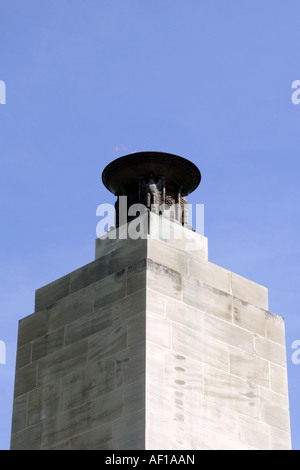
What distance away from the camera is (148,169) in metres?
32.8


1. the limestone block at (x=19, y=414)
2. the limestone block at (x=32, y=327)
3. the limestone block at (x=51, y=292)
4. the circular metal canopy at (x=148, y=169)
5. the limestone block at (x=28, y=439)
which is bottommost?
the limestone block at (x=28, y=439)

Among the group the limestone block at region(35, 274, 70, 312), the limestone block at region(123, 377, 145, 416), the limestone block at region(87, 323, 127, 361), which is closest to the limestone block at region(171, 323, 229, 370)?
the limestone block at region(87, 323, 127, 361)

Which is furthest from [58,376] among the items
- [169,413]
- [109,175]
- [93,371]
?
[109,175]

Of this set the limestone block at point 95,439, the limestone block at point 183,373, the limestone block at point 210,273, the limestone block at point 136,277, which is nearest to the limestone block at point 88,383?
the limestone block at point 95,439

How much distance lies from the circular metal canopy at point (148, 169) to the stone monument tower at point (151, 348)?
36 millimetres

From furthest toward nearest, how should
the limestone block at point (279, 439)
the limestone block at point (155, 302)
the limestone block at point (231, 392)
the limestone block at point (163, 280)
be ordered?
the limestone block at point (279, 439)
the limestone block at point (163, 280)
the limestone block at point (231, 392)
the limestone block at point (155, 302)

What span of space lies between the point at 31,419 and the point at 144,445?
395 centimetres

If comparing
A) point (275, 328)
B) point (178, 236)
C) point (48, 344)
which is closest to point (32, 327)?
point (48, 344)

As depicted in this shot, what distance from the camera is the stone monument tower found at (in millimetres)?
28547

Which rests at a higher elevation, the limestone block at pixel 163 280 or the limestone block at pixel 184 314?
the limestone block at pixel 163 280

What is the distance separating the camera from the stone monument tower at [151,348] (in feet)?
93.7

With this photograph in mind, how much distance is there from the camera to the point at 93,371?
96.8ft

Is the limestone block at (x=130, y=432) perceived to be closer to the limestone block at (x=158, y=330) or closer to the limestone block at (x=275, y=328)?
the limestone block at (x=158, y=330)
